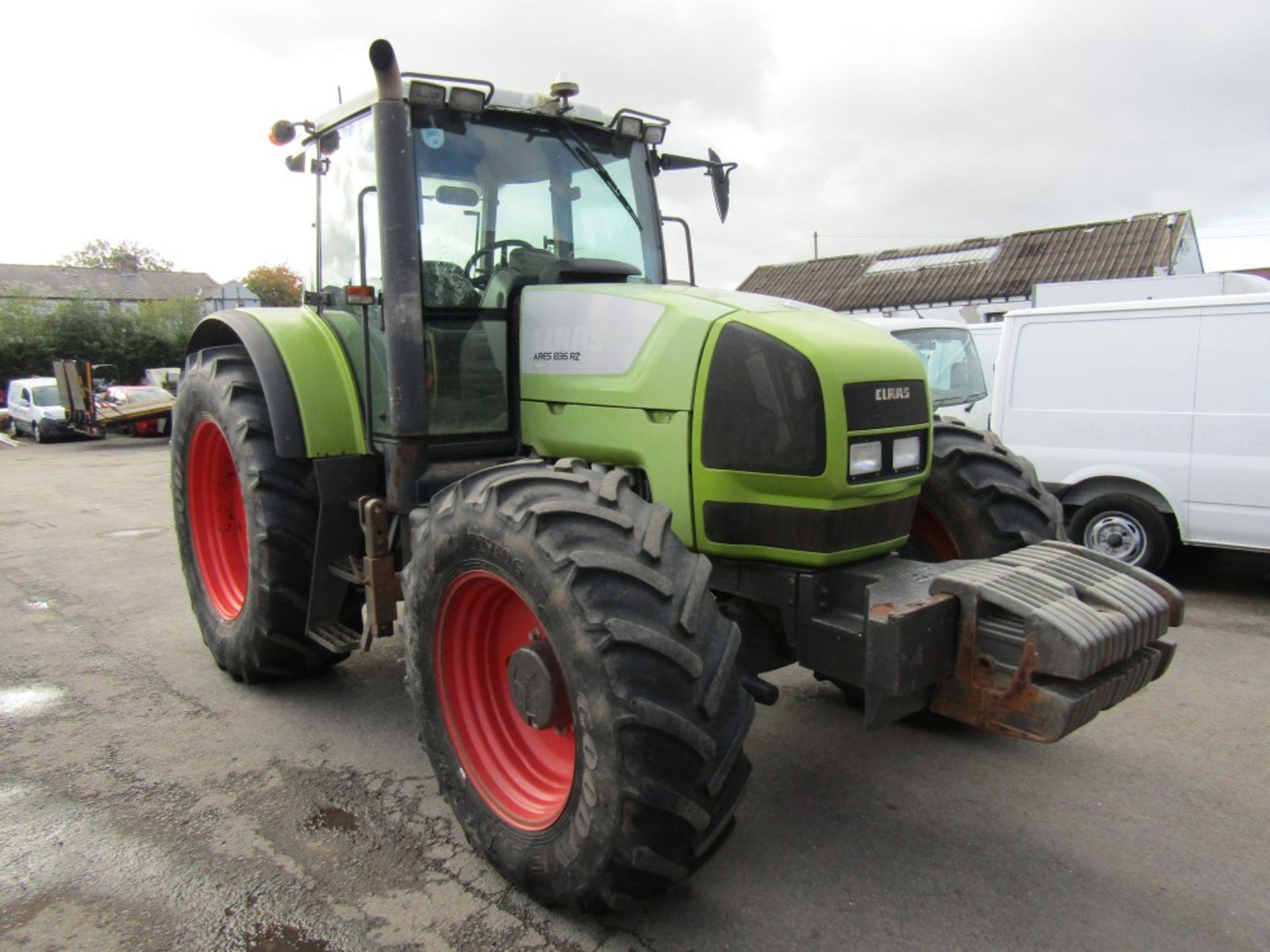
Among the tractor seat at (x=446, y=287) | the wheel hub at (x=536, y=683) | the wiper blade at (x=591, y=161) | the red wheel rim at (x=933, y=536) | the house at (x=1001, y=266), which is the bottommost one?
the wheel hub at (x=536, y=683)

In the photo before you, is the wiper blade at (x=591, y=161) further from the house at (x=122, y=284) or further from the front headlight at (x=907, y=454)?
the house at (x=122, y=284)

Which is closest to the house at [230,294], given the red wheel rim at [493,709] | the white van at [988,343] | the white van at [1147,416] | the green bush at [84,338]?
the green bush at [84,338]

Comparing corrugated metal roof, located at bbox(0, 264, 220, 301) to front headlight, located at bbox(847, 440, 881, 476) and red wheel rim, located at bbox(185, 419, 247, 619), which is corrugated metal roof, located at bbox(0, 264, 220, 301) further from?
front headlight, located at bbox(847, 440, 881, 476)

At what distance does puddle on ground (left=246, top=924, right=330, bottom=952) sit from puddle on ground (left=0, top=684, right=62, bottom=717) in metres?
2.35

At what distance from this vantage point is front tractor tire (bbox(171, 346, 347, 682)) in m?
3.87

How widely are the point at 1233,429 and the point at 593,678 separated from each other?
5.40 meters

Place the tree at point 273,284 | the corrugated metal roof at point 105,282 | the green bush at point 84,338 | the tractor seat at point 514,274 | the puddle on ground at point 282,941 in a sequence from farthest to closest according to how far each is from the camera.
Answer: the corrugated metal roof at point 105,282 < the tree at point 273,284 < the green bush at point 84,338 < the tractor seat at point 514,274 < the puddle on ground at point 282,941

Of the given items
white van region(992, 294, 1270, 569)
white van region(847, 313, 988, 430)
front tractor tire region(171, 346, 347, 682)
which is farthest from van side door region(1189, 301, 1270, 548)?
front tractor tire region(171, 346, 347, 682)

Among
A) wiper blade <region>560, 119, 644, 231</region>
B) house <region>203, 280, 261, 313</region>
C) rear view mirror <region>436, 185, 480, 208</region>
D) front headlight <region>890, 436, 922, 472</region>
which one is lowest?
front headlight <region>890, 436, 922, 472</region>

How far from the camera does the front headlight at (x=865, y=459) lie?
8.87 feet

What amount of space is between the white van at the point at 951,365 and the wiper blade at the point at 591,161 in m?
5.76

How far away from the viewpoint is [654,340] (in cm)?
292

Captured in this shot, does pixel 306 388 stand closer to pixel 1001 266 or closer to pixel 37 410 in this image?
pixel 1001 266

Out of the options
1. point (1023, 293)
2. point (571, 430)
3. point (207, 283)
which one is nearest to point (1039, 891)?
point (571, 430)
